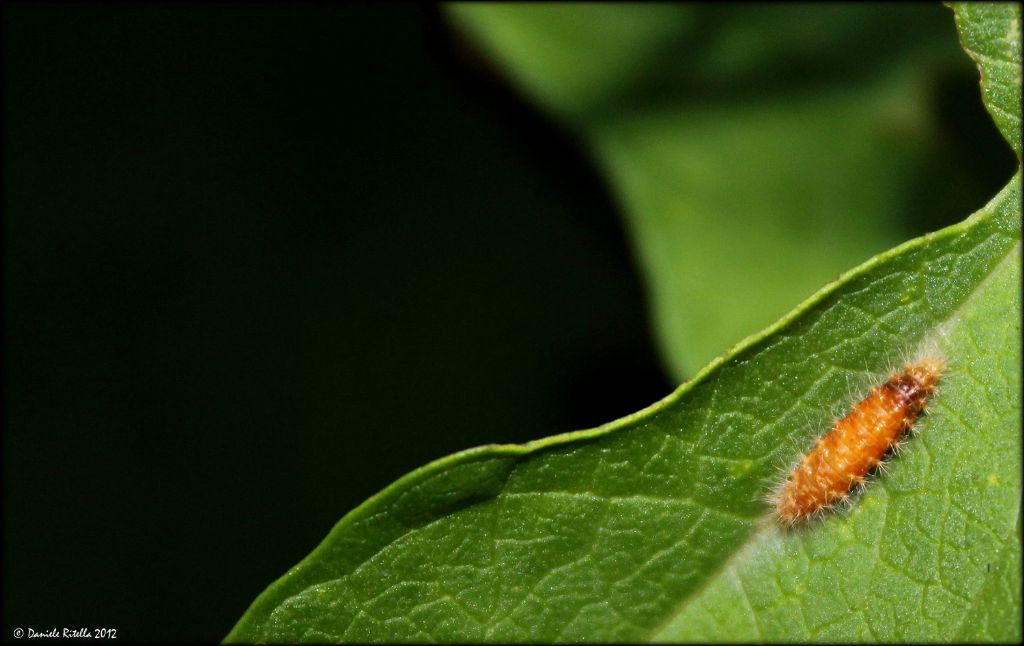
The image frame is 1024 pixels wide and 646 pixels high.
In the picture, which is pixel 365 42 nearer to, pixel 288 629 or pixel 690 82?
pixel 690 82

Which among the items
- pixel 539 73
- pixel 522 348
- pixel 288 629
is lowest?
pixel 288 629

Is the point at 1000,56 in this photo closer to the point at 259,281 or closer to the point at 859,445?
the point at 859,445

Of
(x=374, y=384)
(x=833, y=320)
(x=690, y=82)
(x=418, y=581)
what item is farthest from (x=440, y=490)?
(x=690, y=82)

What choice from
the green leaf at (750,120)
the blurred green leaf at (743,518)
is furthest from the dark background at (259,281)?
the blurred green leaf at (743,518)

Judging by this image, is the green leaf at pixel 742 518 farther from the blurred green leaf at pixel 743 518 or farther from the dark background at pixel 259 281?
the dark background at pixel 259 281

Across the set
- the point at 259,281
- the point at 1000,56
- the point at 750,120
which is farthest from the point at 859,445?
the point at 259,281

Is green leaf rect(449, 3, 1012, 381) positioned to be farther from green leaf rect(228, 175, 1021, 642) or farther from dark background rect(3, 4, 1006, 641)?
green leaf rect(228, 175, 1021, 642)
